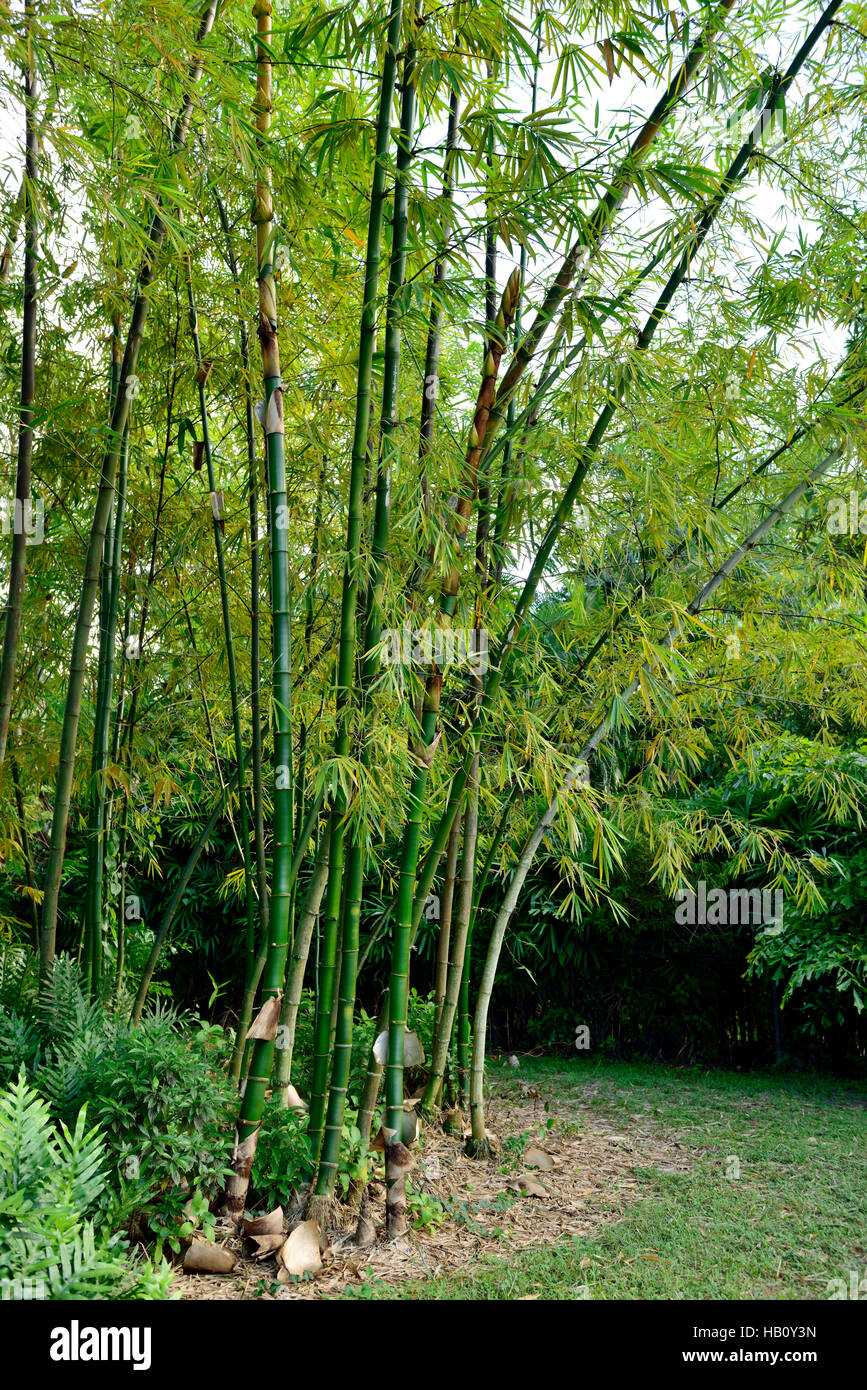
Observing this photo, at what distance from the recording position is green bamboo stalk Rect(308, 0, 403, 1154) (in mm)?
2273

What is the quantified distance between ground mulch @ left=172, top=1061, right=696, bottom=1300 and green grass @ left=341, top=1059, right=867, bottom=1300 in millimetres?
53

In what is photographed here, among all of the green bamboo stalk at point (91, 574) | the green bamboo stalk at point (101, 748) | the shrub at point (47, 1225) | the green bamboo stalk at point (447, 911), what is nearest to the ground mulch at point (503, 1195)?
the shrub at point (47, 1225)

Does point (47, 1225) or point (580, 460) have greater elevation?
point (580, 460)

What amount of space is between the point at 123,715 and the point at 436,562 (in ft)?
4.99

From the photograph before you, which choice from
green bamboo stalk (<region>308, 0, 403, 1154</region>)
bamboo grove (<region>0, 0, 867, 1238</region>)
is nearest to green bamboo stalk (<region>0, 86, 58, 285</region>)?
bamboo grove (<region>0, 0, 867, 1238</region>)

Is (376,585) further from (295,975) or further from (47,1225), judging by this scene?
(47,1225)

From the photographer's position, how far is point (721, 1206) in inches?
116

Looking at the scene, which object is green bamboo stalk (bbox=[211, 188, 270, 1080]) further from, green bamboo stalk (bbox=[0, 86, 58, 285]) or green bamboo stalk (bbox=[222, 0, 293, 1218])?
green bamboo stalk (bbox=[0, 86, 58, 285])

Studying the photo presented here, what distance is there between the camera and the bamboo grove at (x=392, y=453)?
236cm

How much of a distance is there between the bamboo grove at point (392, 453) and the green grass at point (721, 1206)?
20.3 inches

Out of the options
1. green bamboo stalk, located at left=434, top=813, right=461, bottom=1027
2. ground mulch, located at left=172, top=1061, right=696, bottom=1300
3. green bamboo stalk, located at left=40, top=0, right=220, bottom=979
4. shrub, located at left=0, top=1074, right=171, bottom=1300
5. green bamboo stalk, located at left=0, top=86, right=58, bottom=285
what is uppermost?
green bamboo stalk, located at left=0, top=86, right=58, bottom=285

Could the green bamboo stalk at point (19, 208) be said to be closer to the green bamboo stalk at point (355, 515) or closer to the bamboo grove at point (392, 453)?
the bamboo grove at point (392, 453)

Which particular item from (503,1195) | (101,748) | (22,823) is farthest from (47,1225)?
(22,823)

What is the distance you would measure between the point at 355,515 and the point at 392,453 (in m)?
0.18
